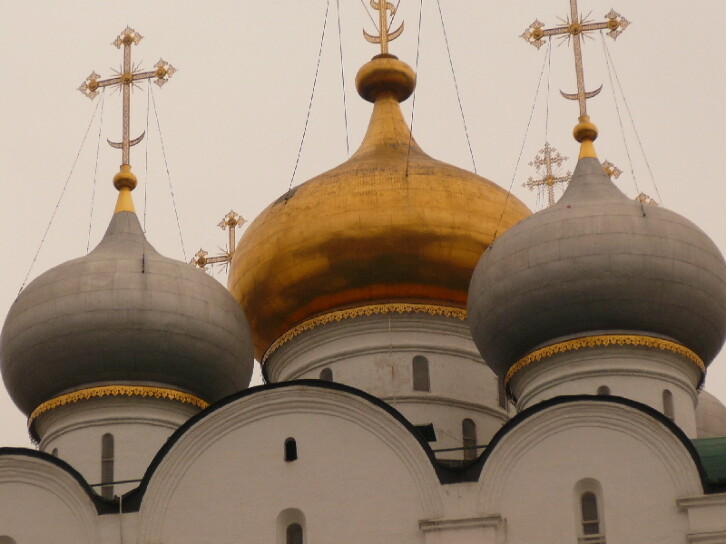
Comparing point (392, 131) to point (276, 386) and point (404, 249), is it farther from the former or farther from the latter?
point (276, 386)

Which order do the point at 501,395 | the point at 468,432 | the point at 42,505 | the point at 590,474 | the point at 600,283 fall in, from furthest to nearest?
the point at 501,395 → the point at 468,432 → the point at 600,283 → the point at 42,505 → the point at 590,474

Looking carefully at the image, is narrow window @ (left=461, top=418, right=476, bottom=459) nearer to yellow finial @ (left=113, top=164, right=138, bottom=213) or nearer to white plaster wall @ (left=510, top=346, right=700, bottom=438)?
white plaster wall @ (left=510, top=346, right=700, bottom=438)

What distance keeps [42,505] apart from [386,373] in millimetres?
3630

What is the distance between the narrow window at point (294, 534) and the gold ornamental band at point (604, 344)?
2.37 meters

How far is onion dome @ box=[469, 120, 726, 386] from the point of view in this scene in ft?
58.1

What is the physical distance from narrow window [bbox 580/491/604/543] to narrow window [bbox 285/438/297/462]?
2.09 metres

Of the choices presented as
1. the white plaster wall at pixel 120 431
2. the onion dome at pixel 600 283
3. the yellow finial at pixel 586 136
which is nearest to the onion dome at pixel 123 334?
the white plaster wall at pixel 120 431

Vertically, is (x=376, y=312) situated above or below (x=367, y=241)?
below

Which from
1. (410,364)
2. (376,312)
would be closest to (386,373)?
(410,364)

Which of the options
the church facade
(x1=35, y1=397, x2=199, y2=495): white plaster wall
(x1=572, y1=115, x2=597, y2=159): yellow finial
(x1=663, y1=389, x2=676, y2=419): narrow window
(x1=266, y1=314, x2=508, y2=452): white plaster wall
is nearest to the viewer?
the church facade

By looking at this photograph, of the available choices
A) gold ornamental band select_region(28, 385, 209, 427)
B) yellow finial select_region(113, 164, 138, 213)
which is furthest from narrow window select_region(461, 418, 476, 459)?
yellow finial select_region(113, 164, 138, 213)

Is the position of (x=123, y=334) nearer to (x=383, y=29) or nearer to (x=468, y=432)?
(x=468, y=432)

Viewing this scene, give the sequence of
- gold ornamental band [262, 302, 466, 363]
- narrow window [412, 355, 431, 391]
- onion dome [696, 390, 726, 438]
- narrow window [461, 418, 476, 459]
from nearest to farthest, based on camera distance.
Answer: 1. narrow window [461, 418, 476, 459]
2. narrow window [412, 355, 431, 391]
3. gold ornamental band [262, 302, 466, 363]
4. onion dome [696, 390, 726, 438]

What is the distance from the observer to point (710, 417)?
70.2ft
